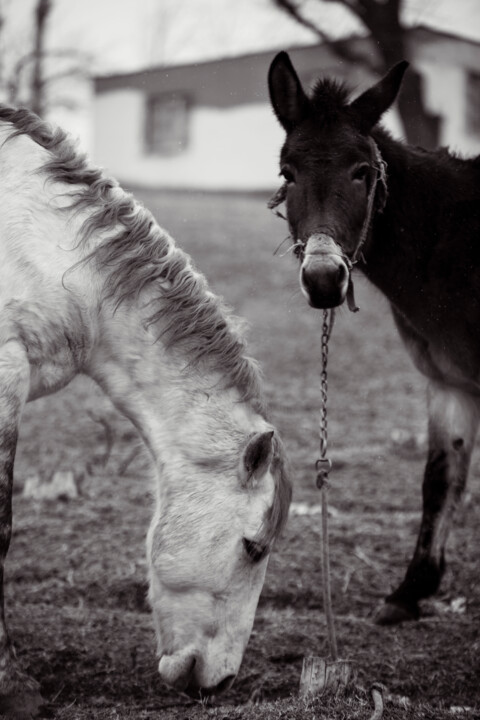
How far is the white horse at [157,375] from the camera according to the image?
330 cm

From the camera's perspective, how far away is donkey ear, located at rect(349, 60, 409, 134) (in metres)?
4.02

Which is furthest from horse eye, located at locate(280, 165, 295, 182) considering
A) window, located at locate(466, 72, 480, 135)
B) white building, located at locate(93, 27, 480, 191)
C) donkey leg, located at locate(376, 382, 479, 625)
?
window, located at locate(466, 72, 480, 135)

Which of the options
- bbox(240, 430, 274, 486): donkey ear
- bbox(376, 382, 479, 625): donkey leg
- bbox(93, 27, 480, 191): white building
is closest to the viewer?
bbox(240, 430, 274, 486): donkey ear

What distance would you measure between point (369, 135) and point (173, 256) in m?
1.19

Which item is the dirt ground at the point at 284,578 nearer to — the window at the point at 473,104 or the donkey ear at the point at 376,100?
the donkey ear at the point at 376,100

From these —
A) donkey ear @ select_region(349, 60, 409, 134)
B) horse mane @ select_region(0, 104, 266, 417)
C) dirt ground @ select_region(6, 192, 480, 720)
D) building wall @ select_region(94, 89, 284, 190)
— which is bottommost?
dirt ground @ select_region(6, 192, 480, 720)

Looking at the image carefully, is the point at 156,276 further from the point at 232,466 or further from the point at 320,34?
the point at 320,34

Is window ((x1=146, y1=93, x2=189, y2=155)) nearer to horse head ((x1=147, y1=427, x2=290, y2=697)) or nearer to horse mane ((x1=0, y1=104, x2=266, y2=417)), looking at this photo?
horse mane ((x1=0, y1=104, x2=266, y2=417))

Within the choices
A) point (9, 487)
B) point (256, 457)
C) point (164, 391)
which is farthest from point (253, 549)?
point (9, 487)

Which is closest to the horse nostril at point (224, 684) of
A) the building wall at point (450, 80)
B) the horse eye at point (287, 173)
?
the horse eye at point (287, 173)

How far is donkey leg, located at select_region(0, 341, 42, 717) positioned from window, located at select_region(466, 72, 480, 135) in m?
20.6

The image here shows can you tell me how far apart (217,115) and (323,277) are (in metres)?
22.2

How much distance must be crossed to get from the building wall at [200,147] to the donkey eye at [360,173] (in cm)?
1903

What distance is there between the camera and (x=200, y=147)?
982 inches
